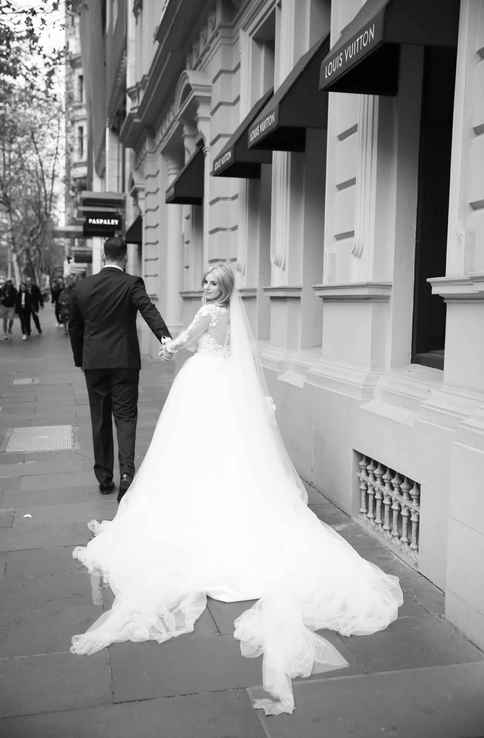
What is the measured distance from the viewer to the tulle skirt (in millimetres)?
3865

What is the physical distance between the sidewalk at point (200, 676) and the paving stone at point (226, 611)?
11 mm

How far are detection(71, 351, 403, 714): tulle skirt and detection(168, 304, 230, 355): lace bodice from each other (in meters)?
0.08

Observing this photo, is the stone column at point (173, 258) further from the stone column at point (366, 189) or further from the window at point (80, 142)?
the window at point (80, 142)

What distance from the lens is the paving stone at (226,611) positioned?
4.02 meters

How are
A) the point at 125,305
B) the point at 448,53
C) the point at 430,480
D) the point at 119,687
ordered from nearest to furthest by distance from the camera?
the point at 119,687
the point at 430,480
the point at 448,53
the point at 125,305

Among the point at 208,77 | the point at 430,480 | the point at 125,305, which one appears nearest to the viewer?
the point at 430,480

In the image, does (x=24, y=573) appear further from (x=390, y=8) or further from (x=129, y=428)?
(x=390, y=8)

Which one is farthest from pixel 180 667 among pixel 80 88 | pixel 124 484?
pixel 80 88

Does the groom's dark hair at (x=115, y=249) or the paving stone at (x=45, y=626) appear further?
the groom's dark hair at (x=115, y=249)

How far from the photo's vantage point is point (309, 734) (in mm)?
3037

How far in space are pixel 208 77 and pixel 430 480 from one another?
9.29 m

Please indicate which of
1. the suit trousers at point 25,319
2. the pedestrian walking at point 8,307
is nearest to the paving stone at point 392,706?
the pedestrian walking at point 8,307

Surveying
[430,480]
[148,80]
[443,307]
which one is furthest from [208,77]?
[430,480]

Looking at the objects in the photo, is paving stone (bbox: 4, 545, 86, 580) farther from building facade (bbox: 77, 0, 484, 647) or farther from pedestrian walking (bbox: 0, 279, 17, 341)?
pedestrian walking (bbox: 0, 279, 17, 341)
